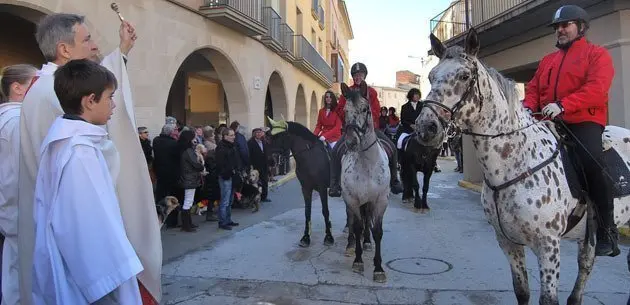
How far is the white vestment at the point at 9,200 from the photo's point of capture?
2350 mm

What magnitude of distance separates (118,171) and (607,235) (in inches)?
142

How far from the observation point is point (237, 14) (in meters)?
11.5

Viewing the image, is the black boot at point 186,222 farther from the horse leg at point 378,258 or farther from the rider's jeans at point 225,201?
the horse leg at point 378,258

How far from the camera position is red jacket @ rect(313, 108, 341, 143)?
8055mm

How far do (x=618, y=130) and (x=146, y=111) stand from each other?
785cm

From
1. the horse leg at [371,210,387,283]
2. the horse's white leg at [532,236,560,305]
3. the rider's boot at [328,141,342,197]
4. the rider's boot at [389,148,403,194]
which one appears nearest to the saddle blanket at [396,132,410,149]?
the rider's boot at [389,148,403,194]

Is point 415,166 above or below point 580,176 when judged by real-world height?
below

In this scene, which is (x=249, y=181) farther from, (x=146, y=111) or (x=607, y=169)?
(x=607, y=169)

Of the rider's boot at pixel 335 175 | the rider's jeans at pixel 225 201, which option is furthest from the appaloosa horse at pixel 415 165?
the rider's jeans at pixel 225 201

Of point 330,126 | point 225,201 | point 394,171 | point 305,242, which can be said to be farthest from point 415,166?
point 225,201

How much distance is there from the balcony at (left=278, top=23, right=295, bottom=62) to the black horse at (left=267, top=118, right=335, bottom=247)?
951 cm

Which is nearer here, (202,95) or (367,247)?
(367,247)

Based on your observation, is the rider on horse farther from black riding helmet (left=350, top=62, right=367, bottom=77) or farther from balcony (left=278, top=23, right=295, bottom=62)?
balcony (left=278, top=23, right=295, bottom=62)

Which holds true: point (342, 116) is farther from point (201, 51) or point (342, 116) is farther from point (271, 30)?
point (271, 30)
